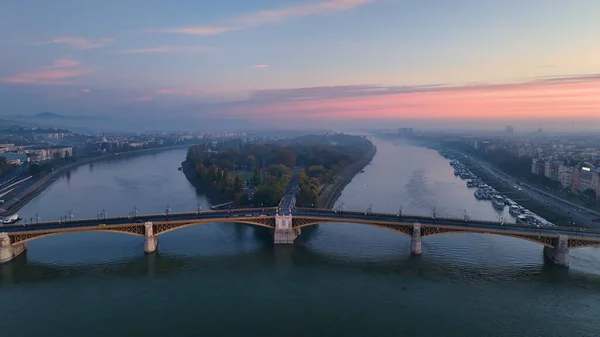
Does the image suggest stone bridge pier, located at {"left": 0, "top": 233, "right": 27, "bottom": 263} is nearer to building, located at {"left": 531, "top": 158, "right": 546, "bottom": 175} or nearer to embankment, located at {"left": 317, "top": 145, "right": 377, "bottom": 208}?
embankment, located at {"left": 317, "top": 145, "right": 377, "bottom": 208}

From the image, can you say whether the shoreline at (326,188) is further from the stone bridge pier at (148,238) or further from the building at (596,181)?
the building at (596,181)

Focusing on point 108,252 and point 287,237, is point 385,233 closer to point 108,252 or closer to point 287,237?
point 287,237

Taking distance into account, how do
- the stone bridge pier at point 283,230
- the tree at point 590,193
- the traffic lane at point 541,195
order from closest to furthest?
1. the stone bridge pier at point 283,230
2. the tree at point 590,193
3. the traffic lane at point 541,195

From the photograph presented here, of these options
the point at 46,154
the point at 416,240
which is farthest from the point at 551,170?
the point at 46,154

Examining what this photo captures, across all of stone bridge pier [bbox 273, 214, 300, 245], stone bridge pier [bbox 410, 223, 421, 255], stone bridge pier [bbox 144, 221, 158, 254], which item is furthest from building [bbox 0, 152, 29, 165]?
stone bridge pier [bbox 410, 223, 421, 255]

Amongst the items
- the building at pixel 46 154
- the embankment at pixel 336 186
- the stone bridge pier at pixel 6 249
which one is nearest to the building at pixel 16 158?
the building at pixel 46 154

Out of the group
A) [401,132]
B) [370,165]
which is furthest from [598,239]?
[401,132]
